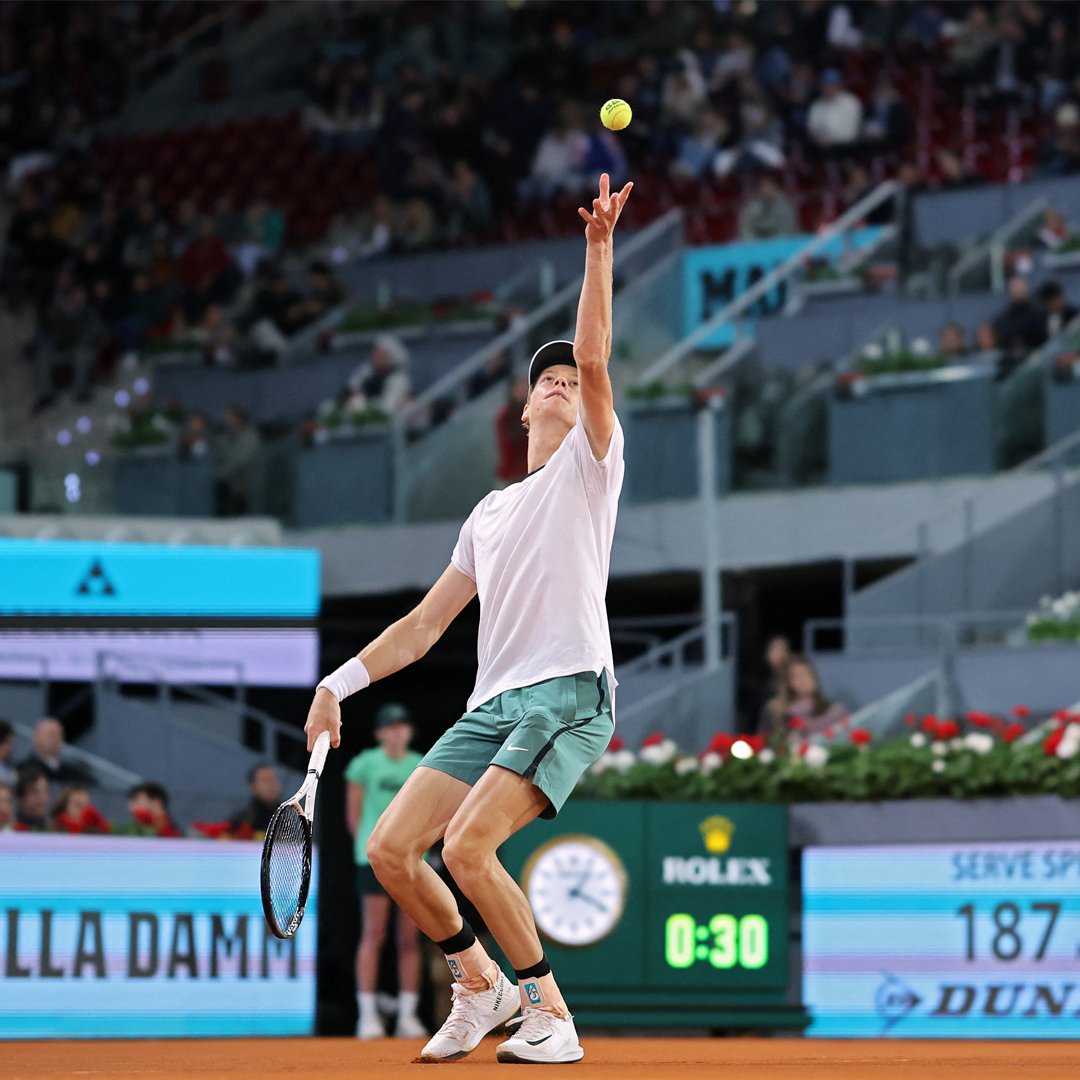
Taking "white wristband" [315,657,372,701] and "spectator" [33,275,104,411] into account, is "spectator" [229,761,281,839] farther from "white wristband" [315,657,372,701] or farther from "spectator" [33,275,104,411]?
"spectator" [33,275,104,411]

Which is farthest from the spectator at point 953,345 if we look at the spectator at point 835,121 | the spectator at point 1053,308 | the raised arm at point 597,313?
the raised arm at point 597,313

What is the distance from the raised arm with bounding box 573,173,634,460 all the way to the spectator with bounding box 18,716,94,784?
4686mm

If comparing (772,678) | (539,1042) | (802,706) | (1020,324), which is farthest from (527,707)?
(1020,324)

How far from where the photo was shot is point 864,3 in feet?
66.5

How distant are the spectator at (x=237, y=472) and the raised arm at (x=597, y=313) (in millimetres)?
11489

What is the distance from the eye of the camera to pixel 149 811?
957cm

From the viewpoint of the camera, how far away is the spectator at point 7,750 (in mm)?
9359

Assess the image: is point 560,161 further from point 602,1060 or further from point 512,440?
point 602,1060

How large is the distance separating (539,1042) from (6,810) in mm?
4387

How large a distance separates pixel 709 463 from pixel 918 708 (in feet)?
10.4

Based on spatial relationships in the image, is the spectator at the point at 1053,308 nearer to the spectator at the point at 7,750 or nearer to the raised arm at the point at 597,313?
the spectator at the point at 7,750

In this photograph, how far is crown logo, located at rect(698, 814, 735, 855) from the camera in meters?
9.88

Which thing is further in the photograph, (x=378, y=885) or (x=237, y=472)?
(x=237, y=472)

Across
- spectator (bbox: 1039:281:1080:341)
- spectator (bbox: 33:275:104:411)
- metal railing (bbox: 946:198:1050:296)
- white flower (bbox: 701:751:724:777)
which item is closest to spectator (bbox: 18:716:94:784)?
white flower (bbox: 701:751:724:777)
